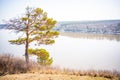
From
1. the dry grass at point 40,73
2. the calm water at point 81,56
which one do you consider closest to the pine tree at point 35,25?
the calm water at point 81,56

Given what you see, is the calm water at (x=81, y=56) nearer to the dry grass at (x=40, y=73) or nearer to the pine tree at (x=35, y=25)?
the pine tree at (x=35, y=25)

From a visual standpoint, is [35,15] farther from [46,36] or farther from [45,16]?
[46,36]

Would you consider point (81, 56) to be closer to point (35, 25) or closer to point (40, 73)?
point (35, 25)

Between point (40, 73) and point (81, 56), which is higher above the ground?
point (40, 73)

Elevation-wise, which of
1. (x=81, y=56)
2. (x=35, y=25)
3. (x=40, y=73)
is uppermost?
(x=35, y=25)

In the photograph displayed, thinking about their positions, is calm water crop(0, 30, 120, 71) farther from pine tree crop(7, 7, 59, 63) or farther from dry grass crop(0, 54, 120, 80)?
dry grass crop(0, 54, 120, 80)

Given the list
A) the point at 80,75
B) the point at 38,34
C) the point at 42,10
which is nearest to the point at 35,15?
the point at 42,10

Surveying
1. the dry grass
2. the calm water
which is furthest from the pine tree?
the dry grass

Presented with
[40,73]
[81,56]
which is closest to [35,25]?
[40,73]

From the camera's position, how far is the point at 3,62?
9.03 meters

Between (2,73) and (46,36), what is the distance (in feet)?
37.6

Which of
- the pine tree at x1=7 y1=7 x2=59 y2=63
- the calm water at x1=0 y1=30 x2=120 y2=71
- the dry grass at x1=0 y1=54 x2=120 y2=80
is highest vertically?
the pine tree at x1=7 y1=7 x2=59 y2=63

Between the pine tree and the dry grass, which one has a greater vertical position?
the pine tree

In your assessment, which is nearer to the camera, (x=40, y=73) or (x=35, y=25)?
(x=40, y=73)
